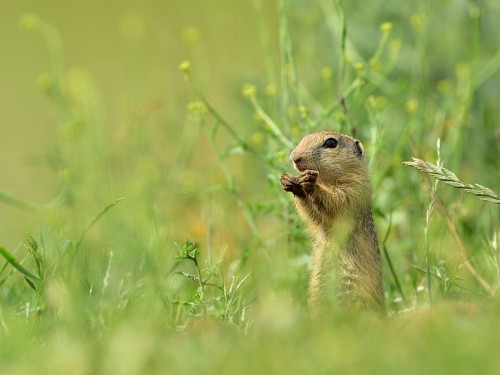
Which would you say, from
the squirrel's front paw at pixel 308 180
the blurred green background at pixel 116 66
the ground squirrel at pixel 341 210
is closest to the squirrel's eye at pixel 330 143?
the ground squirrel at pixel 341 210

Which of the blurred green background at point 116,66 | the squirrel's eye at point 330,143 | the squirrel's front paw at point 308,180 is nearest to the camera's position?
the squirrel's front paw at point 308,180

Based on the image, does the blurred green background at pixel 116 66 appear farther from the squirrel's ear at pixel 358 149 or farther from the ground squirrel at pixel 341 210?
the squirrel's ear at pixel 358 149

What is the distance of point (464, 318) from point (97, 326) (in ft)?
3.15

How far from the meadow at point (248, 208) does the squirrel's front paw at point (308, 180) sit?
0.25 metres

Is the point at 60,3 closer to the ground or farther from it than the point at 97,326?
closer to the ground

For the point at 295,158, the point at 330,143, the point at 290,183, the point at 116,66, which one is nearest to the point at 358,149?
the point at 330,143

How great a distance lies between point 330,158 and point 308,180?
0.82ft

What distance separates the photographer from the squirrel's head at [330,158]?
3578 mm

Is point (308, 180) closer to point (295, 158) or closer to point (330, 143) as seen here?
point (295, 158)

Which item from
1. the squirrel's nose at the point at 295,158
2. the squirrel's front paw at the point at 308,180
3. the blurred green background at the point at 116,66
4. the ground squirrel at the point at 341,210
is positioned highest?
the squirrel's nose at the point at 295,158

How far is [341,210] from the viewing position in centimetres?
349

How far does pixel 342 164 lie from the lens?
3.65m

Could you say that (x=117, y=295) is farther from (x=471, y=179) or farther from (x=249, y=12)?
(x=249, y=12)

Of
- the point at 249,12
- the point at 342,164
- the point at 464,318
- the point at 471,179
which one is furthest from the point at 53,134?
the point at 464,318
